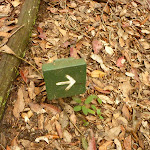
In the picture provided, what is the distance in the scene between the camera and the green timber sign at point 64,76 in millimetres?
1667

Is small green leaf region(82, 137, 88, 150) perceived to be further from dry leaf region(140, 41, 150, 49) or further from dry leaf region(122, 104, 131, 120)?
dry leaf region(140, 41, 150, 49)

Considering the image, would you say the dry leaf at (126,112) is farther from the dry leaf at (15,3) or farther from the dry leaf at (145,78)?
the dry leaf at (15,3)

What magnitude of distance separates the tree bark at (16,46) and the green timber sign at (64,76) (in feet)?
1.54

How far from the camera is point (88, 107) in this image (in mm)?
2088

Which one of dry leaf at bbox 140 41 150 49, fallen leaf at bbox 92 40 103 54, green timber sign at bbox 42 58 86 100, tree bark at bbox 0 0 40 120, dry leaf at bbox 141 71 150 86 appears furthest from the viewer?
dry leaf at bbox 140 41 150 49

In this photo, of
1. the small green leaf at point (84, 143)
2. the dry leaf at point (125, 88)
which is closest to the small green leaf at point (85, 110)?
the small green leaf at point (84, 143)

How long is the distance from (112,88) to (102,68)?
0.98ft

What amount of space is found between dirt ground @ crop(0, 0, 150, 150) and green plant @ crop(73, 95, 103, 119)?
0.08ft

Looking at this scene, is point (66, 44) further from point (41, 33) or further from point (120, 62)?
point (120, 62)

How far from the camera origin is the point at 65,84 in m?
1.79

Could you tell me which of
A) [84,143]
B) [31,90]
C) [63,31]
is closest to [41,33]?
[63,31]

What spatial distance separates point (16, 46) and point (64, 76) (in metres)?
0.79

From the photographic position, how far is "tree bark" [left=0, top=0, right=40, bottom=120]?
193cm

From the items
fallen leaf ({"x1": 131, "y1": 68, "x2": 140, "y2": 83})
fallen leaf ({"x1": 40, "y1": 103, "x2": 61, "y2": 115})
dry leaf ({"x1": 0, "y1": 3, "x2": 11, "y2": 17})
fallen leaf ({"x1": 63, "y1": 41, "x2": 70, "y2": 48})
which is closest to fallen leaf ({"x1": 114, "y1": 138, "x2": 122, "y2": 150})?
fallen leaf ({"x1": 40, "y1": 103, "x2": 61, "y2": 115})
